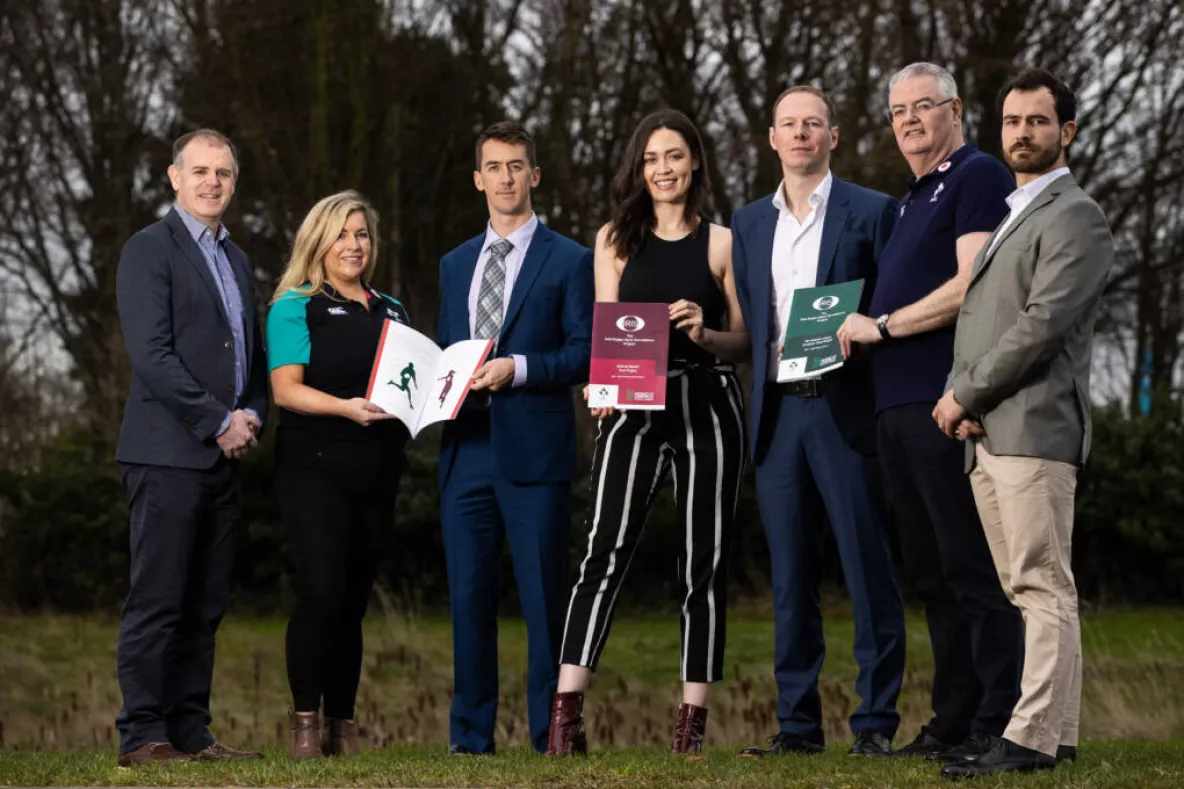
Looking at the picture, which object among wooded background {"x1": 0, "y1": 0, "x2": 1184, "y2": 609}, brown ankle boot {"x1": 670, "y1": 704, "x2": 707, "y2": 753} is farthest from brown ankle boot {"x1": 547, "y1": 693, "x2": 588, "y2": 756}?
wooded background {"x1": 0, "y1": 0, "x2": 1184, "y2": 609}

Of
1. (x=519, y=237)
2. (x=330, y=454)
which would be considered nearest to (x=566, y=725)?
(x=330, y=454)

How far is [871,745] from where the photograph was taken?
6.45 m

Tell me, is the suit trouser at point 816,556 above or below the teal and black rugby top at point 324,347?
below

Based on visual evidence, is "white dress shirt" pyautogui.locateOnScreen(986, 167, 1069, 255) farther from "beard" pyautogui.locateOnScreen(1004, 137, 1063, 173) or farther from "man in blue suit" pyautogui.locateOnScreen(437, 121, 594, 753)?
"man in blue suit" pyautogui.locateOnScreen(437, 121, 594, 753)

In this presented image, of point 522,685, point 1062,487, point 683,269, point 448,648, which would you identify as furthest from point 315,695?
point 448,648

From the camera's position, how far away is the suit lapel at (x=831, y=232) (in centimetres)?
667

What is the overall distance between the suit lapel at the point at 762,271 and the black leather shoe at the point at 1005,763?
187cm

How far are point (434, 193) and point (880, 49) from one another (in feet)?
19.5

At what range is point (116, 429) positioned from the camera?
15914 mm

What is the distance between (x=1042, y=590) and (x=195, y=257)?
370 centimetres

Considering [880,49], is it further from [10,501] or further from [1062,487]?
[1062,487]

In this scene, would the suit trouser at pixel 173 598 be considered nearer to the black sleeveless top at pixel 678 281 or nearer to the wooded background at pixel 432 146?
the black sleeveless top at pixel 678 281

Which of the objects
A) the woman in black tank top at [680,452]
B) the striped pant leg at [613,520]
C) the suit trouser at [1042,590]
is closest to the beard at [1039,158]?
the suit trouser at [1042,590]

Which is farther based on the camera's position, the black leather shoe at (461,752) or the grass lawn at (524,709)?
the black leather shoe at (461,752)
